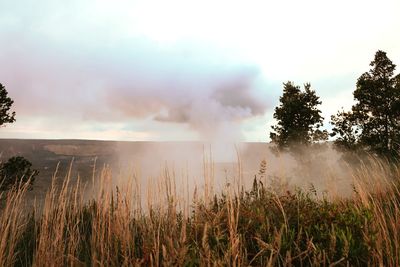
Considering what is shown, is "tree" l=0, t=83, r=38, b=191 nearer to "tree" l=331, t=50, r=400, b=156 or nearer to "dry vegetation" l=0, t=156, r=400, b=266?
"dry vegetation" l=0, t=156, r=400, b=266

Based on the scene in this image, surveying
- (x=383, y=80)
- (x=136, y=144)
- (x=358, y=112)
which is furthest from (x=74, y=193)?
(x=136, y=144)

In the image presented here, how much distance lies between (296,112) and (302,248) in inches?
1113

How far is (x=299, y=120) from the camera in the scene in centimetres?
3048

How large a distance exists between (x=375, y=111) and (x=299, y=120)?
7.39 m

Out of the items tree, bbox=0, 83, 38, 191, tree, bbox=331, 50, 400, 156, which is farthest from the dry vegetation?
tree, bbox=331, 50, 400, 156

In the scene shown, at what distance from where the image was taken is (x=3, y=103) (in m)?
20.1

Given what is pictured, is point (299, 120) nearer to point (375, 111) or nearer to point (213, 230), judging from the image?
point (375, 111)

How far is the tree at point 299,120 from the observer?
30.3 m

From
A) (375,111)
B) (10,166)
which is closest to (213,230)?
(10,166)

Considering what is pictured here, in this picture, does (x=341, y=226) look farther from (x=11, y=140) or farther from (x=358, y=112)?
(x=11, y=140)

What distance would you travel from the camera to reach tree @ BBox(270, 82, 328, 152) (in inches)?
1192

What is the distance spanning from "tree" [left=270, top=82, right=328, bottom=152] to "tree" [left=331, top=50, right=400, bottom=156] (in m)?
5.44

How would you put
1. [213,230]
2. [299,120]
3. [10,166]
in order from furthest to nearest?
[299,120] → [10,166] → [213,230]

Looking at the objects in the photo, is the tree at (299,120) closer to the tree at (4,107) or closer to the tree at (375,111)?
the tree at (375,111)
